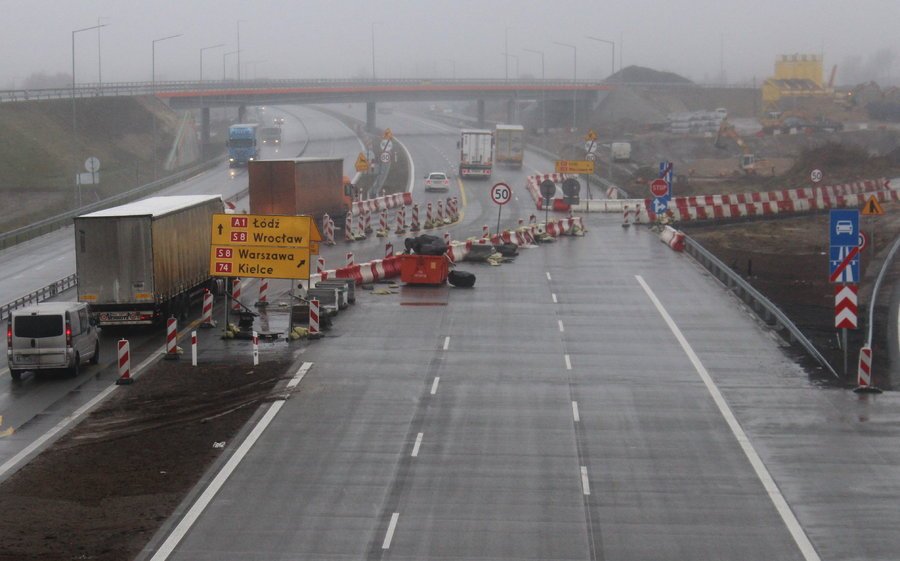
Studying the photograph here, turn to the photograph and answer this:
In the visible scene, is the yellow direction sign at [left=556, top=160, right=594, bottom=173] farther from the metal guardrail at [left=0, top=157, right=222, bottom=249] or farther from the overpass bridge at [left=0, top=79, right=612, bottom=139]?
the overpass bridge at [left=0, top=79, right=612, bottom=139]

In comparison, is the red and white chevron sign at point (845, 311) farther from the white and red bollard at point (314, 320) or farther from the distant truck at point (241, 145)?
the distant truck at point (241, 145)

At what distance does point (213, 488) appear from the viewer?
1934 centimetres

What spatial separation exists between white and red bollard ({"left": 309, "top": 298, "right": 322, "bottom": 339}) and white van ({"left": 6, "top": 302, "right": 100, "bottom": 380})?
6.14m

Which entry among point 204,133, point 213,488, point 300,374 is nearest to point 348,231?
point 300,374

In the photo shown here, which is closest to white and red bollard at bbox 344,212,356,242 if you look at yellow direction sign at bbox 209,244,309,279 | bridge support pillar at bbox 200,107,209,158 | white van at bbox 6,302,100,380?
yellow direction sign at bbox 209,244,309,279

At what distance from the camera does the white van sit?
27.4 m

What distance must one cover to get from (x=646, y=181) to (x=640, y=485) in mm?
70793

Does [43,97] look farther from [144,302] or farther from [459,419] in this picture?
[459,419]

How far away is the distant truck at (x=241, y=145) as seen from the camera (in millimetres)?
101188

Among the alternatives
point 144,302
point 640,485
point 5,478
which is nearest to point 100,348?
point 144,302

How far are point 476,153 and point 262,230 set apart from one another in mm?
57333

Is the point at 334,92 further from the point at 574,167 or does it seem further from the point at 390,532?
the point at 390,532

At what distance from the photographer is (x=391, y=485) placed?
64.0ft

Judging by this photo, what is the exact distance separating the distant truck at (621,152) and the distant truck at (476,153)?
846 inches
